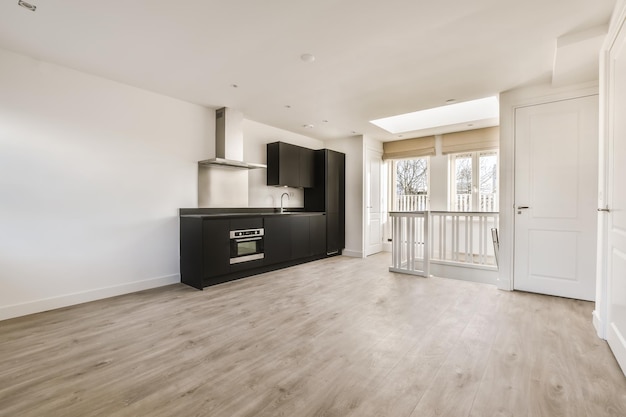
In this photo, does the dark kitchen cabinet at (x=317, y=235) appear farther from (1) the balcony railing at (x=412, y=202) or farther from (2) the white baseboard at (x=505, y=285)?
(2) the white baseboard at (x=505, y=285)

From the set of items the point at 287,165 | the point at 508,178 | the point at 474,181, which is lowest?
the point at 508,178

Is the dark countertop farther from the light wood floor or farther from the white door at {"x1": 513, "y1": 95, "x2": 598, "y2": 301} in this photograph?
the white door at {"x1": 513, "y1": 95, "x2": 598, "y2": 301}

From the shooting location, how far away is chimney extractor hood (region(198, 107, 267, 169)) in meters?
4.38

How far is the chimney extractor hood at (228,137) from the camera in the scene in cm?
438

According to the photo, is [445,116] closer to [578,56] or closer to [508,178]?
[508,178]

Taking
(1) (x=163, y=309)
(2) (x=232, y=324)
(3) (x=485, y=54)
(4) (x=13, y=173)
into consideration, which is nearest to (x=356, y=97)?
(3) (x=485, y=54)

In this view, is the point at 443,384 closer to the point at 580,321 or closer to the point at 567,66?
the point at 580,321

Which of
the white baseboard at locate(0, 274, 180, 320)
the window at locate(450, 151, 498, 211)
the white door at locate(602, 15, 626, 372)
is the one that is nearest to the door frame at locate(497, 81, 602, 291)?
the white door at locate(602, 15, 626, 372)

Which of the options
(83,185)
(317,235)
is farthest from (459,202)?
(83,185)

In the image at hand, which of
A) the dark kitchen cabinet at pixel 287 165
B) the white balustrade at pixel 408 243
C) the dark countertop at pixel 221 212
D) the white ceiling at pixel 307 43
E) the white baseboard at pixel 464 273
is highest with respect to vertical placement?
the white ceiling at pixel 307 43

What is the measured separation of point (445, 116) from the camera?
17.1 ft

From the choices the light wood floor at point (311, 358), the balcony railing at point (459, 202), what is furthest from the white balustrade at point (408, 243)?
the balcony railing at point (459, 202)

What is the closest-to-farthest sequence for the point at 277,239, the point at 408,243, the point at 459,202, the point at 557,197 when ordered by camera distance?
the point at 557,197 → the point at 408,243 → the point at 277,239 → the point at 459,202

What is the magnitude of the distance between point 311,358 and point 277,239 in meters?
2.87
